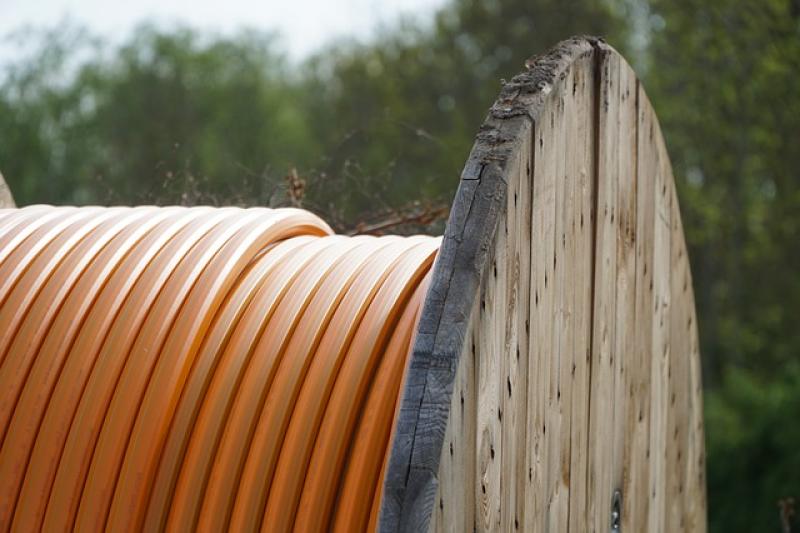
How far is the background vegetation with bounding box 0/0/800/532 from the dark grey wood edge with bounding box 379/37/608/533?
240 cm

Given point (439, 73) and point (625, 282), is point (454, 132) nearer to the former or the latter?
point (439, 73)

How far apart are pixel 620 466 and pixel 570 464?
1.85 feet

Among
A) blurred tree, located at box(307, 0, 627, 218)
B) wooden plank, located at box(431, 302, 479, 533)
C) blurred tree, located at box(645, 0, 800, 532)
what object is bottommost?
wooden plank, located at box(431, 302, 479, 533)

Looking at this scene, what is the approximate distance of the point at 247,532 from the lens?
2.56m

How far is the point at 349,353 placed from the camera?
8.79 feet

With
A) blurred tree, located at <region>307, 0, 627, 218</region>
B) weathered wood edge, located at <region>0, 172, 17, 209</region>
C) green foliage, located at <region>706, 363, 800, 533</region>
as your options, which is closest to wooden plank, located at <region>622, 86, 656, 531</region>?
weathered wood edge, located at <region>0, 172, 17, 209</region>

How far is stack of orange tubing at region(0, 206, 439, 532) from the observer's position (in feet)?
8.45

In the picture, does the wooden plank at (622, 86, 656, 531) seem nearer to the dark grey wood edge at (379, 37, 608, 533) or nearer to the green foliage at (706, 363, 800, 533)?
the dark grey wood edge at (379, 37, 608, 533)

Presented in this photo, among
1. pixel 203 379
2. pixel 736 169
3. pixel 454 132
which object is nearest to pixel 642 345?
pixel 203 379

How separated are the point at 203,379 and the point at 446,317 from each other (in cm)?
94

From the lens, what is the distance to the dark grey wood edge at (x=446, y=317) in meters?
1.98

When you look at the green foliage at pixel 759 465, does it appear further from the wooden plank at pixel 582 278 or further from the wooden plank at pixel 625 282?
the wooden plank at pixel 582 278

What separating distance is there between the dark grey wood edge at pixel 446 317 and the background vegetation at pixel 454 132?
7.87 ft

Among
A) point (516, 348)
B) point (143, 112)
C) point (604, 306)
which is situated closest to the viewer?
point (516, 348)
